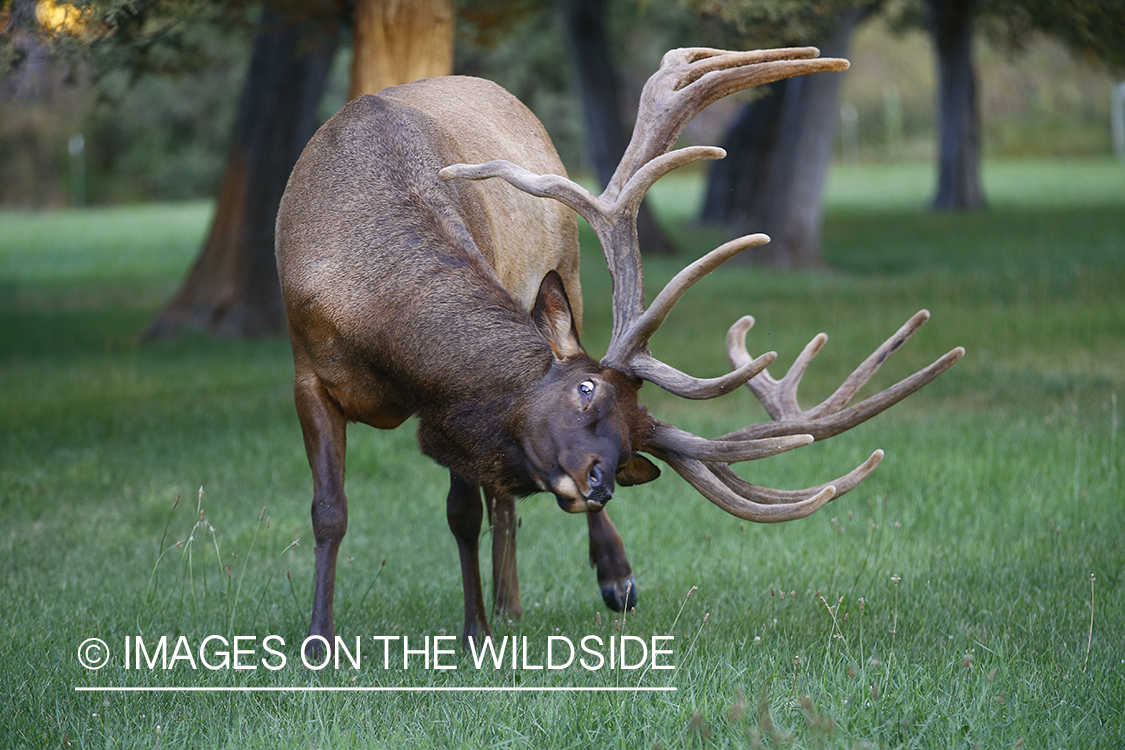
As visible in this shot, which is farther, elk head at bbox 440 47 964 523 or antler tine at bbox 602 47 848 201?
antler tine at bbox 602 47 848 201

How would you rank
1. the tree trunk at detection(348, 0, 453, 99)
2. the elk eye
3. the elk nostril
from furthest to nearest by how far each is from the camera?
the tree trunk at detection(348, 0, 453, 99) < the elk eye < the elk nostril

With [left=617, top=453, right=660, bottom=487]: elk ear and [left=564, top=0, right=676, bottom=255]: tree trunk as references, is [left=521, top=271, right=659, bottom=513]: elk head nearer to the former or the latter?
[left=617, top=453, right=660, bottom=487]: elk ear

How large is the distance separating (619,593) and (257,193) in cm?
962

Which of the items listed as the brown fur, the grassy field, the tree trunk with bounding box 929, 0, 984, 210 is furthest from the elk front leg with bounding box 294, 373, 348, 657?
the tree trunk with bounding box 929, 0, 984, 210

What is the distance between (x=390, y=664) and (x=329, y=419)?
94 cm

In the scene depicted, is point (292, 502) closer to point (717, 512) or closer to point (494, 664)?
point (717, 512)

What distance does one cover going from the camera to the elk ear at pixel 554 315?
4355mm

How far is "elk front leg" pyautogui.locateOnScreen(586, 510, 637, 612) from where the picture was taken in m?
5.38

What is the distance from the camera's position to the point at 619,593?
5.40 metres

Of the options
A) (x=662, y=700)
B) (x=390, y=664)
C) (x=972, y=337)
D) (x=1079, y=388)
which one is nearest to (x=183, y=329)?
(x=972, y=337)

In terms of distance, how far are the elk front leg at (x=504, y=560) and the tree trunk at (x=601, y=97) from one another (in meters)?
16.3

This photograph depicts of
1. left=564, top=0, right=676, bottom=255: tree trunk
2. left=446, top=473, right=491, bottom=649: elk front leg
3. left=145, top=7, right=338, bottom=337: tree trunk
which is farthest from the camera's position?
left=564, top=0, right=676, bottom=255: tree trunk

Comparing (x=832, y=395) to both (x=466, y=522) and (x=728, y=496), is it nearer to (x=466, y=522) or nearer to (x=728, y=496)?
(x=728, y=496)

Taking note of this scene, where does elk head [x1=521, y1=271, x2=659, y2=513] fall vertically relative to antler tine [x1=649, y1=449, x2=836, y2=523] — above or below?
above
